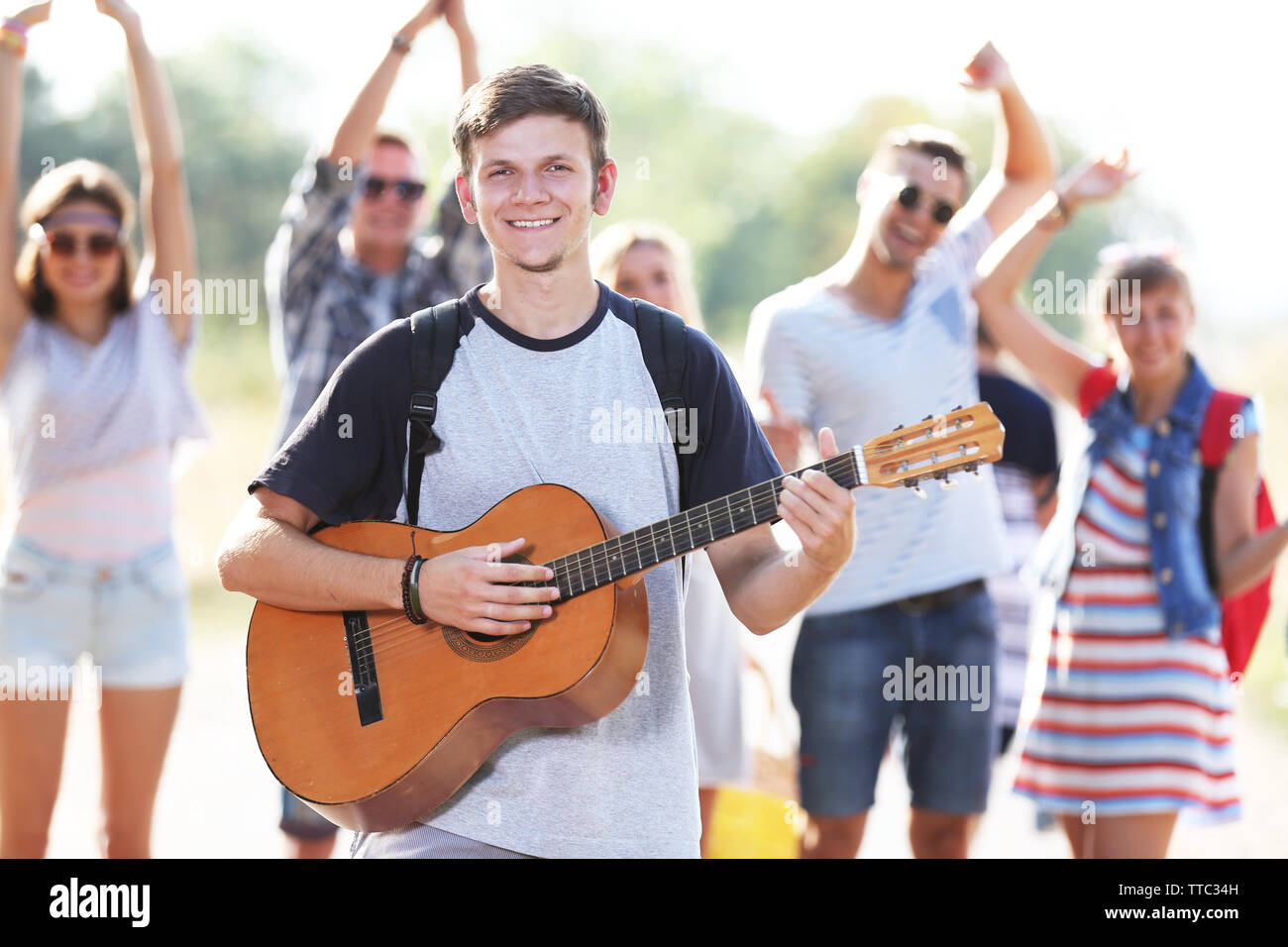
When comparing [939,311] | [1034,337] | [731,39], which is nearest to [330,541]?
[939,311]

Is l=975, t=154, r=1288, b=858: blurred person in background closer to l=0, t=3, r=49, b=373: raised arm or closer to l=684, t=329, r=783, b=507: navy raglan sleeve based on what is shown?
l=684, t=329, r=783, b=507: navy raglan sleeve

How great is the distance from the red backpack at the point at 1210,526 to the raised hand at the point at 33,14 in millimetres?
3137

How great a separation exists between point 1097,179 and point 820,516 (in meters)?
2.21

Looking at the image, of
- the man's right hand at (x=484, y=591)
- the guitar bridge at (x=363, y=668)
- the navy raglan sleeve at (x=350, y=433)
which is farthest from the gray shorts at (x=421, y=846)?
the navy raglan sleeve at (x=350, y=433)

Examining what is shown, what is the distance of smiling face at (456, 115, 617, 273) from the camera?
80.2 inches

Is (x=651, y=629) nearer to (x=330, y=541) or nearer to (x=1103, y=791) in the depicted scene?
(x=330, y=541)

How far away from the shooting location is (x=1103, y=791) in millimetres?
3322

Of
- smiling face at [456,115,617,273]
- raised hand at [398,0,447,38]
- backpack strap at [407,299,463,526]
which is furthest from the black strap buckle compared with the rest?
raised hand at [398,0,447,38]

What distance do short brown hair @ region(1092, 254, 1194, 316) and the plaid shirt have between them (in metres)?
1.84

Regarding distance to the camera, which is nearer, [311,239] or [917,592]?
[917,592]

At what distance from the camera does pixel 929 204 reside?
349 cm

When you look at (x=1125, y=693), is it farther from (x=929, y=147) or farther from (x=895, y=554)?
(x=929, y=147)
